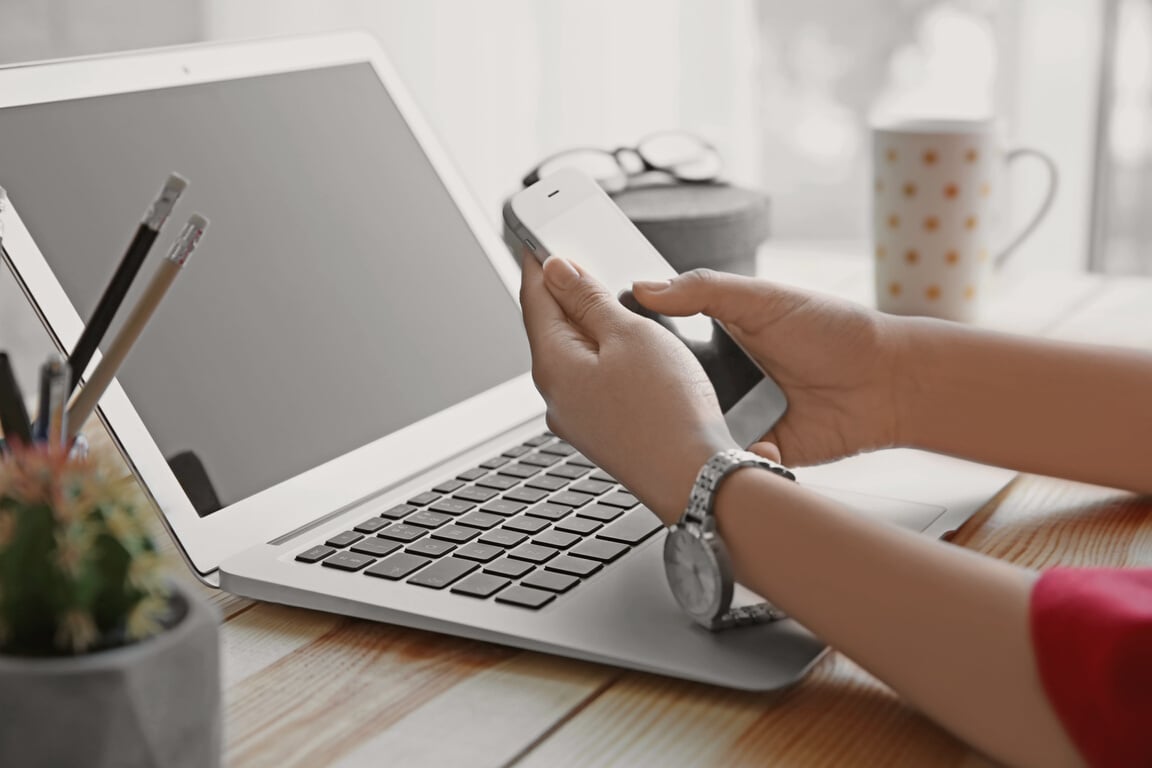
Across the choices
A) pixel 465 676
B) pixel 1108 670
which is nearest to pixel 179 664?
pixel 465 676

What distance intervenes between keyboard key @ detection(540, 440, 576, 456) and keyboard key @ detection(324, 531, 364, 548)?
0.53ft

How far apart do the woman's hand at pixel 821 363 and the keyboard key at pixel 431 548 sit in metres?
0.20

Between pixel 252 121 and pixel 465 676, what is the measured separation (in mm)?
426

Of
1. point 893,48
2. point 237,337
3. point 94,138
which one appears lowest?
point 893,48

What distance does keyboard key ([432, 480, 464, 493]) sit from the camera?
689mm

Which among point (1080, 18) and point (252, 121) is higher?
point (252, 121)

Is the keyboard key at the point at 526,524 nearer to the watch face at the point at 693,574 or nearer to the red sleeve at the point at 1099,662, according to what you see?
the watch face at the point at 693,574

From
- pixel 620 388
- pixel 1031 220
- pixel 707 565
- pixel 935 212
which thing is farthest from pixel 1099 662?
pixel 1031 220

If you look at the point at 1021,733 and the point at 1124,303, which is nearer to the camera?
the point at 1021,733

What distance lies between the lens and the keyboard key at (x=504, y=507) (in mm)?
650

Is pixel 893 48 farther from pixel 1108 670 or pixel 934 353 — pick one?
Answer: pixel 1108 670

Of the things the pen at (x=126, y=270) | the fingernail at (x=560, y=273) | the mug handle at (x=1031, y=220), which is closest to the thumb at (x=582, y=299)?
the fingernail at (x=560, y=273)

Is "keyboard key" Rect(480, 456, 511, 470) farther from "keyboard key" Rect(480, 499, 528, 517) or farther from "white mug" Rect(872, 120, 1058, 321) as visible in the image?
"white mug" Rect(872, 120, 1058, 321)

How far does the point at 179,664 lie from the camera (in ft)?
1.12
